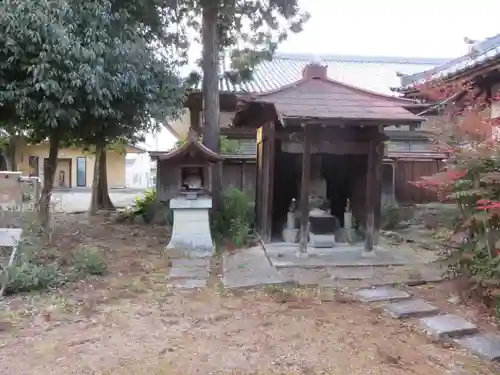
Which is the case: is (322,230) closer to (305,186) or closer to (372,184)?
(305,186)

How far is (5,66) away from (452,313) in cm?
710

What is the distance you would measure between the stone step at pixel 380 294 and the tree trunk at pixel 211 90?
5.07 m

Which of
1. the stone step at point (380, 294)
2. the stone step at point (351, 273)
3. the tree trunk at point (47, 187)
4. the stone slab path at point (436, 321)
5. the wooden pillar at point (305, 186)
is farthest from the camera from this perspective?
the tree trunk at point (47, 187)

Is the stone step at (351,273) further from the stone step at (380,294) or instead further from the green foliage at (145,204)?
the green foliage at (145,204)

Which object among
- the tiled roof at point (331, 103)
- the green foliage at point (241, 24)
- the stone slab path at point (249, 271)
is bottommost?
the stone slab path at point (249, 271)

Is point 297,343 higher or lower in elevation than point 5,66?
lower

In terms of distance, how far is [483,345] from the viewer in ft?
12.8

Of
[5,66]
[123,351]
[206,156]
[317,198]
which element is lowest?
[123,351]

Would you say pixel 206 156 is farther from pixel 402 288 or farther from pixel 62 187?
pixel 62 187

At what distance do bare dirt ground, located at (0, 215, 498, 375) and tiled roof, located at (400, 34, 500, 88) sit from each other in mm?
3166

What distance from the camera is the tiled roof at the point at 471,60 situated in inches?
203

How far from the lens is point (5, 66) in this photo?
6754 millimetres

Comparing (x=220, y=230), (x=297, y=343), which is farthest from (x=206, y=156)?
(x=297, y=343)

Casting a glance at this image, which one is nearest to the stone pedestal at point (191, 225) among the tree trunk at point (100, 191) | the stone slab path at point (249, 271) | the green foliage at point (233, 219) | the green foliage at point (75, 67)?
the stone slab path at point (249, 271)
